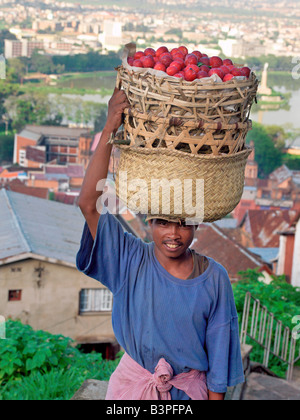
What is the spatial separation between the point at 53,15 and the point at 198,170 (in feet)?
180

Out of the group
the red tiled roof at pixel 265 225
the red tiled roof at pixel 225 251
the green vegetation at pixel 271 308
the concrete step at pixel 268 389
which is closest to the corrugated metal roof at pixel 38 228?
the red tiled roof at pixel 225 251

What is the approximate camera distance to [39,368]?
12.2 ft

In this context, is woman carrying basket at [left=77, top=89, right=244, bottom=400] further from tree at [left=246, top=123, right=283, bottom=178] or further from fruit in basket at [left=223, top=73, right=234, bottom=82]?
tree at [left=246, top=123, right=283, bottom=178]

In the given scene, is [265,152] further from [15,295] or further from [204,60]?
[204,60]

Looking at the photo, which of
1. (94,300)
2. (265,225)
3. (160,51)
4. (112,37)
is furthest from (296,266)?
(112,37)

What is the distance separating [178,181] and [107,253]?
0.30 m

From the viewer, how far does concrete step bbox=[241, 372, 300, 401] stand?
3.45 meters

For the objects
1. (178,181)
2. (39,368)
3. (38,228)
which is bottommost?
(38,228)

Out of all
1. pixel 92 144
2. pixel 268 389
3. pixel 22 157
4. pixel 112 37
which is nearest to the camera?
pixel 268 389

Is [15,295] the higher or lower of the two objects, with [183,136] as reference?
lower

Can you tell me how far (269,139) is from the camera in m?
39.0

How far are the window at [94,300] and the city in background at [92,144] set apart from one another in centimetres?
2

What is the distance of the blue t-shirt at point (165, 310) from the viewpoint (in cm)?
165
